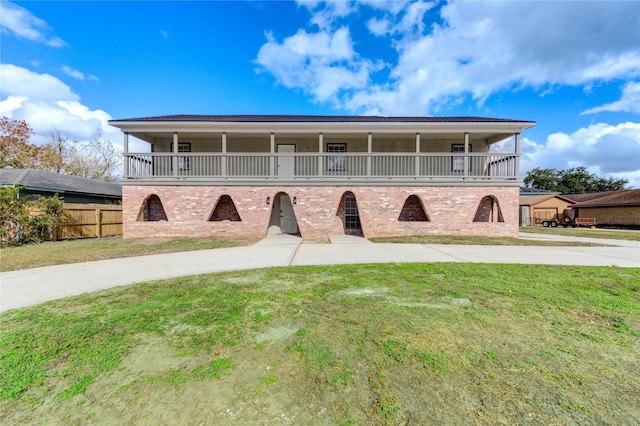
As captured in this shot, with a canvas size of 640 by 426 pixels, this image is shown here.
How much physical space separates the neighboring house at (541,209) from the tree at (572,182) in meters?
29.5

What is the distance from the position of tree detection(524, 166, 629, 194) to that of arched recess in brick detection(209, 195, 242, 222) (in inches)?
2312

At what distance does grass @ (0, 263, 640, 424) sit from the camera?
6.50 feet

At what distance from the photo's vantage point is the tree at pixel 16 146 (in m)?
24.3

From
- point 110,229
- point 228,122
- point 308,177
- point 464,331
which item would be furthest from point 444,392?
point 110,229

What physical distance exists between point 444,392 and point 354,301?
203 centimetres

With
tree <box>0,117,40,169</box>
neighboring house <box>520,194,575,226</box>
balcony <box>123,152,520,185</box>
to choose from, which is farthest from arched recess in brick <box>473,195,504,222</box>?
tree <box>0,117,40,169</box>

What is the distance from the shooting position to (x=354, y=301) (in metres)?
4.11

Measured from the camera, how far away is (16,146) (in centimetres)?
2470

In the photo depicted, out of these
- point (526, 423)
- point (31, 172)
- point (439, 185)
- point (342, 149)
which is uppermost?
point (342, 149)

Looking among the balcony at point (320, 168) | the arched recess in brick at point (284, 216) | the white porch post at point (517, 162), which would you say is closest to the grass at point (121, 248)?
the balcony at point (320, 168)

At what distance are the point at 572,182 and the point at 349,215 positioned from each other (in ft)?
185

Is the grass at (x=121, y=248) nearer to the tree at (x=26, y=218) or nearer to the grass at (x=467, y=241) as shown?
the grass at (x=467, y=241)

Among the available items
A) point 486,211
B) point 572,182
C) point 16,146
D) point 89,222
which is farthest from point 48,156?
point 572,182

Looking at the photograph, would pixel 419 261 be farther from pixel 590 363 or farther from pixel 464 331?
pixel 590 363
